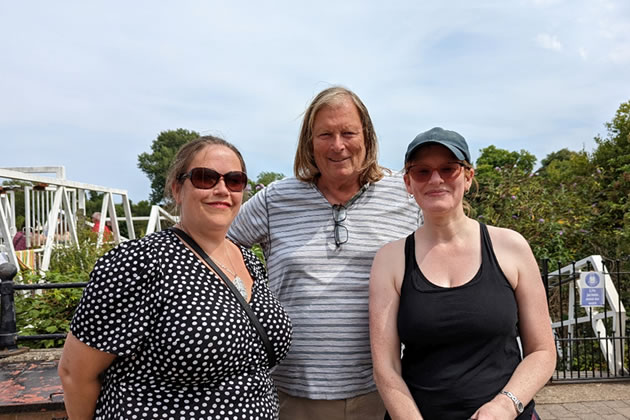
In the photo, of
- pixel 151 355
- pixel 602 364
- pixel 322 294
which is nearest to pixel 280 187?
pixel 322 294

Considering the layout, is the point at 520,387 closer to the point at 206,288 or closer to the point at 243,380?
the point at 243,380

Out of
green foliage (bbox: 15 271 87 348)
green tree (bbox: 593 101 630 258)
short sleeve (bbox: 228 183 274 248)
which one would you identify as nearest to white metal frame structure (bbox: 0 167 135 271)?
green foliage (bbox: 15 271 87 348)

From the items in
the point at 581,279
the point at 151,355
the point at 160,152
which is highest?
the point at 160,152

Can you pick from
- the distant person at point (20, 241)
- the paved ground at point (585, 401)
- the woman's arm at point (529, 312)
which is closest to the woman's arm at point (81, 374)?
the woman's arm at point (529, 312)

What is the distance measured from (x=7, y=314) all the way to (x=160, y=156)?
5268cm

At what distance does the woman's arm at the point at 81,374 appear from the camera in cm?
170

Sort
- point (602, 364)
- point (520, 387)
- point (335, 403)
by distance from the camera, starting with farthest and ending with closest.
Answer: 1. point (602, 364)
2. point (335, 403)
3. point (520, 387)

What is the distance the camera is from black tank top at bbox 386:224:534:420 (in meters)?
1.78

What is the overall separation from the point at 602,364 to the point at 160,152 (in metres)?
53.5

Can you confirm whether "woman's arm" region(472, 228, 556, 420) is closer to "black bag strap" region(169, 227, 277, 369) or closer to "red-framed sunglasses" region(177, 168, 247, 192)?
"black bag strap" region(169, 227, 277, 369)

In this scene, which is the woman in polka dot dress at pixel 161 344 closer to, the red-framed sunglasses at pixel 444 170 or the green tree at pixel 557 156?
the red-framed sunglasses at pixel 444 170

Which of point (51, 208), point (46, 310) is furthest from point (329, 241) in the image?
point (51, 208)

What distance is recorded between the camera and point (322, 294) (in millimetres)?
2254

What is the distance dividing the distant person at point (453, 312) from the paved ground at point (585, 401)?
400cm
